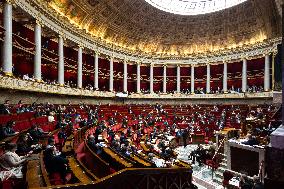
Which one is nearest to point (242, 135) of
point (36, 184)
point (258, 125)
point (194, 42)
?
point (258, 125)

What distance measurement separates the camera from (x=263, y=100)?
1065 inches

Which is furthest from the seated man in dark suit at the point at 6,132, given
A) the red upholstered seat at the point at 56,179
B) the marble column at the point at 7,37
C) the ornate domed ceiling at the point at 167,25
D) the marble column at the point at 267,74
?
the marble column at the point at 267,74

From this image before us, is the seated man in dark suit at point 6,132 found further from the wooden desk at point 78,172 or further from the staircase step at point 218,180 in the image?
the staircase step at point 218,180

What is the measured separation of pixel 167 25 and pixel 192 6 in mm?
3862

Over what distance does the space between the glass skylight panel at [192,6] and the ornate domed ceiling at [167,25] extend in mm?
605

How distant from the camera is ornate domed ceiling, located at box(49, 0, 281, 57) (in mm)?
23000

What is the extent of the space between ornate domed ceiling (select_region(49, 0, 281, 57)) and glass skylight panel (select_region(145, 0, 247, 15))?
1.99ft

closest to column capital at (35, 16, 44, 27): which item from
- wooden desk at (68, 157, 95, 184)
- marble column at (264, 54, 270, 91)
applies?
wooden desk at (68, 157, 95, 184)

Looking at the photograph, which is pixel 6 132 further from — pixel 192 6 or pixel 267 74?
pixel 192 6

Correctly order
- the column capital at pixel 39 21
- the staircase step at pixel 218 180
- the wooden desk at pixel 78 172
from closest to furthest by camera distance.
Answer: the wooden desk at pixel 78 172, the staircase step at pixel 218 180, the column capital at pixel 39 21

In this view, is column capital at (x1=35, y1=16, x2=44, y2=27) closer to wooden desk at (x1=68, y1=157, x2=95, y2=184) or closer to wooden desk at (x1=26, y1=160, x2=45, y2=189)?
wooden desk at (x1=68, y1=157, x2=95, y2=184)

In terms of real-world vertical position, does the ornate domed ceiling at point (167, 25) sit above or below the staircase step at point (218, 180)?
above

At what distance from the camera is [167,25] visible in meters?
30.6

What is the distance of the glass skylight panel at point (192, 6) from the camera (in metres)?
27.7
